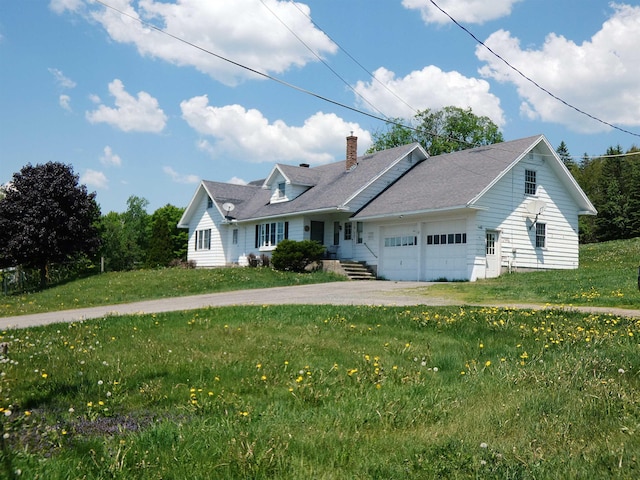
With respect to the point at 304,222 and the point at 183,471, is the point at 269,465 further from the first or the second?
the point at 304,222

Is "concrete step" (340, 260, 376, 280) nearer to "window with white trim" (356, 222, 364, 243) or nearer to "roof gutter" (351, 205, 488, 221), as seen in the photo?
"window with white trim" (356, 222, 364, 243)

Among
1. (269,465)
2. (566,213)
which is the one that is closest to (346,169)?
(566,213)

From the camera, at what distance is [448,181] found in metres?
29.3

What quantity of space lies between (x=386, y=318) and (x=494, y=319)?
6.44 feet

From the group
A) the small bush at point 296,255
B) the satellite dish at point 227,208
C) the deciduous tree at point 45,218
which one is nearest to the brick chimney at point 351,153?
the small bush at point 296,255

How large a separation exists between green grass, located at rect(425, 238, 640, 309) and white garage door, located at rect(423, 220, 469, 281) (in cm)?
189

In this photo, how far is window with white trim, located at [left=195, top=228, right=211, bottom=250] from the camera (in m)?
43.3

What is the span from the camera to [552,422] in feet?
17.6

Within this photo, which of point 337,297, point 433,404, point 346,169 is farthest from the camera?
point 346,169

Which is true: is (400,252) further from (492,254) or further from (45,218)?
(45,218)

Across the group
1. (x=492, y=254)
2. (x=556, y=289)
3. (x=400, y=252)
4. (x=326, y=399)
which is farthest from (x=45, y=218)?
(x=326, y=399)

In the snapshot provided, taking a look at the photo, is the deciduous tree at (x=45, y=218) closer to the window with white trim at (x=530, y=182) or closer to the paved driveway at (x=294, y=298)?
the paved driveway at (x=294, y=298)

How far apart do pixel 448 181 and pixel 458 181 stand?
84 centimetres

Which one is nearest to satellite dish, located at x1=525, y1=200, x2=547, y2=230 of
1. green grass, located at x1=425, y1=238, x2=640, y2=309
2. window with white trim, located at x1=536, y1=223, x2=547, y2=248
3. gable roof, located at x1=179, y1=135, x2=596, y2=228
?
window with white trim, located at x1=536, y1=223, x2=547, y2=248
